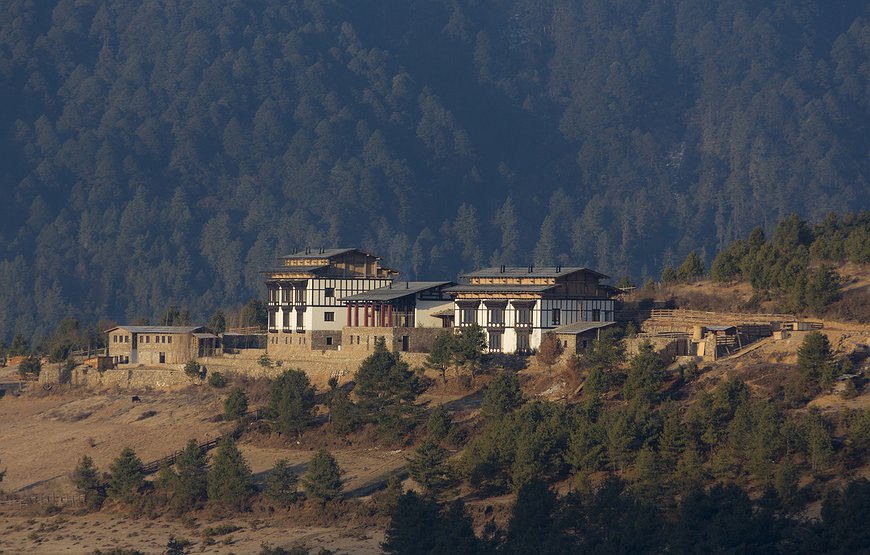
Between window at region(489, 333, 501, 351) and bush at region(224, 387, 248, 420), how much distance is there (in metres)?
18.6

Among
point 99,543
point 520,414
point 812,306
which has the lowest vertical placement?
point 99,543

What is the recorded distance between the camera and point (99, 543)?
98.1 metres

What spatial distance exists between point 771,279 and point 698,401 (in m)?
30.2

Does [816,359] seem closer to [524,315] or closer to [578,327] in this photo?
[578,327]

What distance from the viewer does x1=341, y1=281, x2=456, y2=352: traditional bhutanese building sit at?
127000mm

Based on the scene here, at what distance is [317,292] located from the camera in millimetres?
140625

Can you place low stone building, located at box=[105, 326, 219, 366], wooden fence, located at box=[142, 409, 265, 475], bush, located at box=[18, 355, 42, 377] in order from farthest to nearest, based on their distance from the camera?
bush, located at box=[18, 355, 42, 377], low stone building, located at box=[105, 326, 219, 366], wooden fence, located at box=[142, 409, 265, 475]

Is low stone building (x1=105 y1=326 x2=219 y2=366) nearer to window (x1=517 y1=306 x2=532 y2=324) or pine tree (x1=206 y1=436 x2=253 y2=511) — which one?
window (x1=517 y1=306 x2=532 y2=324)

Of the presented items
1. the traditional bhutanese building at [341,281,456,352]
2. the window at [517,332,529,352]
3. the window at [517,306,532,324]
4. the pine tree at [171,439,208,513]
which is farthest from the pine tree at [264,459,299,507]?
the window at [517,306,532,324]

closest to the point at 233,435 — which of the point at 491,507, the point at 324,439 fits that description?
the point at 324,439

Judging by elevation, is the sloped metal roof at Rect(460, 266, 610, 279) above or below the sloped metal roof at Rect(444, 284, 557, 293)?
above

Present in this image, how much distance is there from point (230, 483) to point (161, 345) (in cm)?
3918

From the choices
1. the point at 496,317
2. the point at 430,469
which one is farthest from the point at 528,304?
the point at 430,469

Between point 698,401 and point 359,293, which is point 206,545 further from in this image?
point 359,293
